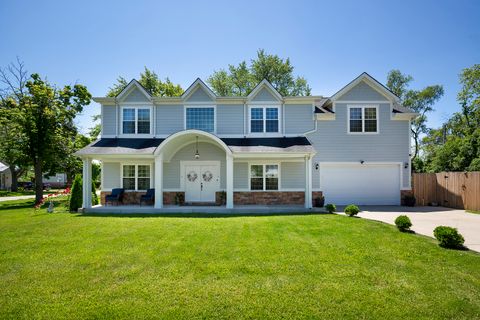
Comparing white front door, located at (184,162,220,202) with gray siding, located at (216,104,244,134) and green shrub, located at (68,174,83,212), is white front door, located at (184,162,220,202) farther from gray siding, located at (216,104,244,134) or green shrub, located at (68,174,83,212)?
green shrub, located at (68,174,83,212)

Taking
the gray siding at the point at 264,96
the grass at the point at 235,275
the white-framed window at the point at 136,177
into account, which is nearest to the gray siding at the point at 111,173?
the white-framed window at the point at 136,177

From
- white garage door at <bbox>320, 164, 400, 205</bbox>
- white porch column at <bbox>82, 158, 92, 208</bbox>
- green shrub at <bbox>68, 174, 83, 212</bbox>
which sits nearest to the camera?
white porch column at <bbox>82, 158, 92, 208</bbox>

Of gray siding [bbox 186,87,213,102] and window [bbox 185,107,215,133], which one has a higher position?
gray siding [bbox 186,87,213,102]

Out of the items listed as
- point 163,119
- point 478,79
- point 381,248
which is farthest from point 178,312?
point 478,79

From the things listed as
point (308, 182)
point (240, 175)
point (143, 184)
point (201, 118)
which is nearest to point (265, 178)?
point (240, 175)

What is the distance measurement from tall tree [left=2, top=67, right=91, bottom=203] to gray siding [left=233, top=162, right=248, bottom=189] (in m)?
14.3

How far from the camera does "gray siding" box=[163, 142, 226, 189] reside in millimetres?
14812

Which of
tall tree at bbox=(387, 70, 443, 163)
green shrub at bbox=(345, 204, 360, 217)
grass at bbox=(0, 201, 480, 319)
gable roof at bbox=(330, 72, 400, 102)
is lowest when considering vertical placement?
grass at bbox=(0, 201, 480, 319)

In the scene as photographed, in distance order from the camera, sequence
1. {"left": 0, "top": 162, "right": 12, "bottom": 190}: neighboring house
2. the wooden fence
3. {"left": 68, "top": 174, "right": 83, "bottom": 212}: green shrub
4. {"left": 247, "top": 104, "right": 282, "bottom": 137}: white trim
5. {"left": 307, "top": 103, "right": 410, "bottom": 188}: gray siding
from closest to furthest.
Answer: the wooden fence < {"left": 68, "top": 174, "right": 83, "bottom": 212}: green shrub < {"left": 247, "top": 104, "right": 282, "bottom": 137}: white trim < {"left": 307, "top": 103, "right": 410, "bottom": 188}: gray siding < {"left": 0, "top": 162, "right": 12, "bottom": 190}: neighboring house

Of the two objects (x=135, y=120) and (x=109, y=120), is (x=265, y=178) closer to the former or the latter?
(x=135, y=120)

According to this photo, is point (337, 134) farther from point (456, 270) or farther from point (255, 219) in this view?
point (456, 270)

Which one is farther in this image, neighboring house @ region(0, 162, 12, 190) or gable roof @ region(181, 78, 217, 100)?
neighboring house @ region(0, 162, 12, 190)

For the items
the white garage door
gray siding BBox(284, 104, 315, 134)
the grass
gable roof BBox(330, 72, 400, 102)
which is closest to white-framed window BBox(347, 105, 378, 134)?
gable roof BBox(330, 72, 400, 102)

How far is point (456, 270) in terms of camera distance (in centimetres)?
516
